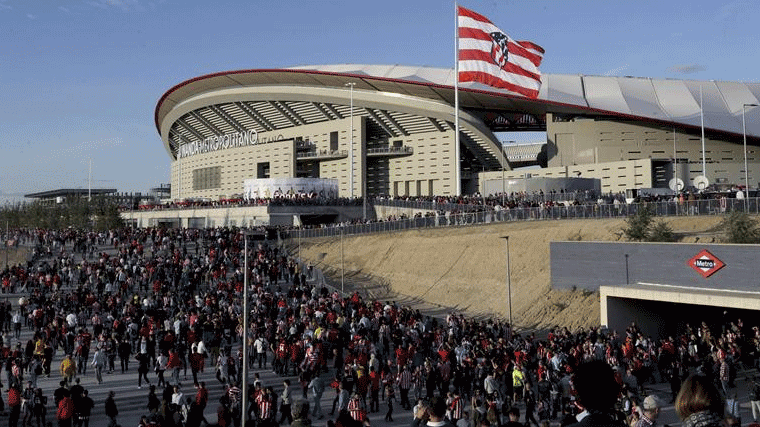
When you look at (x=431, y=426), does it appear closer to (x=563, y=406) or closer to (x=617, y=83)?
(x=563, y=406)

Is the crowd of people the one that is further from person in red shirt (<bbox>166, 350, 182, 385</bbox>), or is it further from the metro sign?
the metro sign

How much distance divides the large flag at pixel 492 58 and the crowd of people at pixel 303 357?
20933 millimetres

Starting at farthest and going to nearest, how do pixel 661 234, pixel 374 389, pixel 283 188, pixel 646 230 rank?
pixel 283 188 < pixel 646 230 < pixel 661 234 < pixel 374 389

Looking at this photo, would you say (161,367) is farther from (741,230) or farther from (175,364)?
(741,230)

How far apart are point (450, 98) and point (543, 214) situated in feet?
138

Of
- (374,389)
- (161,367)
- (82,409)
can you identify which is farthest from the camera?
(161,367)

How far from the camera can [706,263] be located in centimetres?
2388

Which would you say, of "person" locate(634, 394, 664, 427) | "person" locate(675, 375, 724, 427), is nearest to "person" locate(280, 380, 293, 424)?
"person" locate(634, 394, 664, 427)

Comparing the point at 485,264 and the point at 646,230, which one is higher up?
the point at 646,230

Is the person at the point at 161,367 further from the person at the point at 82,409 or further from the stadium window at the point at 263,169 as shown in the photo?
the stadium window at the point at 263,169

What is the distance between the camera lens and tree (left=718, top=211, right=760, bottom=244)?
1019 inches

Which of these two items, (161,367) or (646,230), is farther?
(646,230)

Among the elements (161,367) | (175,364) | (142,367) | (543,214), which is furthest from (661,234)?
(142,367)

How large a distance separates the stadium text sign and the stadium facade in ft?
0.64
